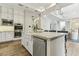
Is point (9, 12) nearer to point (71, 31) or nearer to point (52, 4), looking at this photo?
point (52, 4)

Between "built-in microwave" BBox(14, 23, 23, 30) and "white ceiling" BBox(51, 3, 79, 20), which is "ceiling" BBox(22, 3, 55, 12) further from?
"built-in microwave" BBox(14, 23, 23, 30)

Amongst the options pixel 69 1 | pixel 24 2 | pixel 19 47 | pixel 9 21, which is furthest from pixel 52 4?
pixel 19 47

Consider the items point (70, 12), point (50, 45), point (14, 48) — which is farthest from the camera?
point (14, 48)

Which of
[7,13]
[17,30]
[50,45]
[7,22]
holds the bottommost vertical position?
[50,45]

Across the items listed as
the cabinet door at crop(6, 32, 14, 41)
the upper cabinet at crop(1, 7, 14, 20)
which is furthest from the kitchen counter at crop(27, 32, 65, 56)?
the upper cabinet at crop(1, 7, 14, 20)

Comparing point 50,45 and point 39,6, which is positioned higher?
point 39,6

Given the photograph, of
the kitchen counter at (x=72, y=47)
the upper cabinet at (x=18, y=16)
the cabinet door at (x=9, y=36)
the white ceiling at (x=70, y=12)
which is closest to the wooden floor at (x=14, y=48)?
the cabinet door at (x=9, y=36)

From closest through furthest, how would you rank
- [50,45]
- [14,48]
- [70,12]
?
[50,45] → [70,12] → [14,48]

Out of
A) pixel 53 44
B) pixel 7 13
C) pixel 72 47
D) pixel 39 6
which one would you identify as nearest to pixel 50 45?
pixel 53 44

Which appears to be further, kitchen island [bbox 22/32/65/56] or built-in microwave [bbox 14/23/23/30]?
built-in microwave [bbox 14/23/23/30]

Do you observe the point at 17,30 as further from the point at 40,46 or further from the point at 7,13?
the point at 40,46

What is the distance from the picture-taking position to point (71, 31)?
1061 millimetres

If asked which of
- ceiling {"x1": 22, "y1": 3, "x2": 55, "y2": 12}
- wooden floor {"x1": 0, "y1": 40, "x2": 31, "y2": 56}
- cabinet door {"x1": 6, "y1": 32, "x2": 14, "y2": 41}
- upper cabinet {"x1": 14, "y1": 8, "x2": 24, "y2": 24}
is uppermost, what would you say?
ceiling {"x1": 22, "y1": 3, "x2": 55, "y2": 12}

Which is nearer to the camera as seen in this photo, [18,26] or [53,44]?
[53,44]
